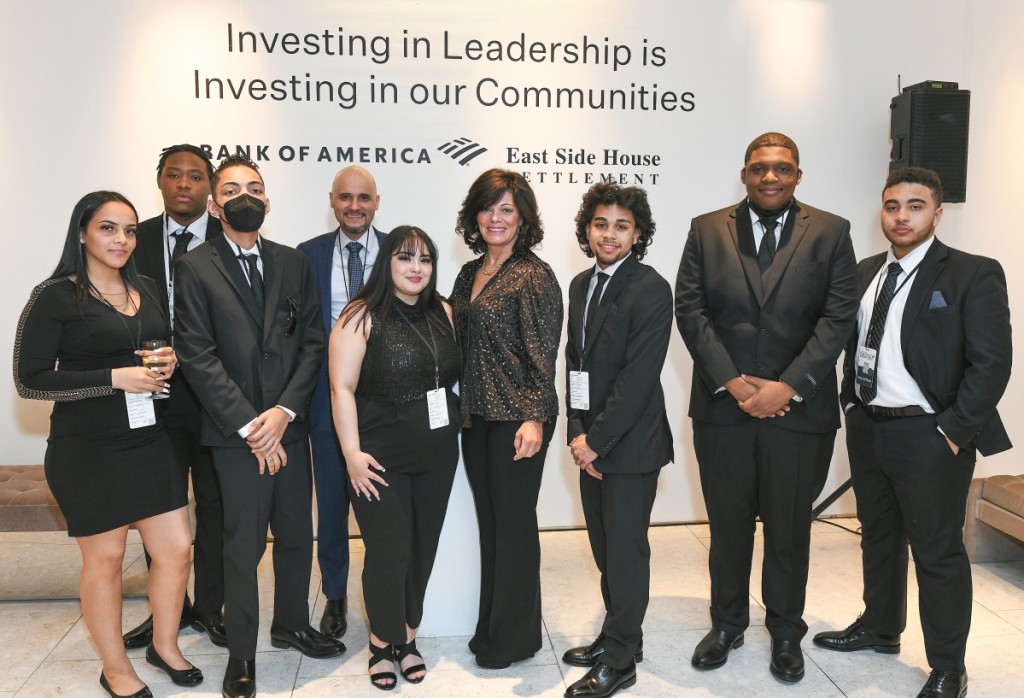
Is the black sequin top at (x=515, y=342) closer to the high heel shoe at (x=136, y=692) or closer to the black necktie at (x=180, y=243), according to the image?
the black necktie at (x=180, y=243)

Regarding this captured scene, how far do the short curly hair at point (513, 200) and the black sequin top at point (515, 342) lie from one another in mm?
99

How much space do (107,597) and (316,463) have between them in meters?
1.00

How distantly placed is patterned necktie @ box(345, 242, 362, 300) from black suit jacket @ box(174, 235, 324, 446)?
494 mm

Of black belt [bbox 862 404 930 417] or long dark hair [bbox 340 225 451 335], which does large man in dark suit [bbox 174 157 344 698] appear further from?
black belt [bbox 862 404 930 417]

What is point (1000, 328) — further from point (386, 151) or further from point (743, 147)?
point (386, 151)

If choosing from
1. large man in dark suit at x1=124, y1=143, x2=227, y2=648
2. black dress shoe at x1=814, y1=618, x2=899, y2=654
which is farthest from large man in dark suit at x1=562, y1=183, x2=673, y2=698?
large man in dark suit at x1=124, y1=143, x2=227, y2=648

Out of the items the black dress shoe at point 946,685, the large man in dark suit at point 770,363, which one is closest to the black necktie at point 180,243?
the large man in dark suit at point 770,363

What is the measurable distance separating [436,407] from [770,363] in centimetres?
125

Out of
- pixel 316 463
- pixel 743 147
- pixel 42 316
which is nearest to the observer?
pixel 42 316

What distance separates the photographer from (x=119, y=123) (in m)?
4.55

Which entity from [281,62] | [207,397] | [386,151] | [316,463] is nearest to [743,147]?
[386,151]

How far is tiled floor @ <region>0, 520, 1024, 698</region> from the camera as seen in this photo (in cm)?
316

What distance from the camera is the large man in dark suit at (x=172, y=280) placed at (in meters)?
3.43

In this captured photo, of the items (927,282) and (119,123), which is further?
(119,123)
